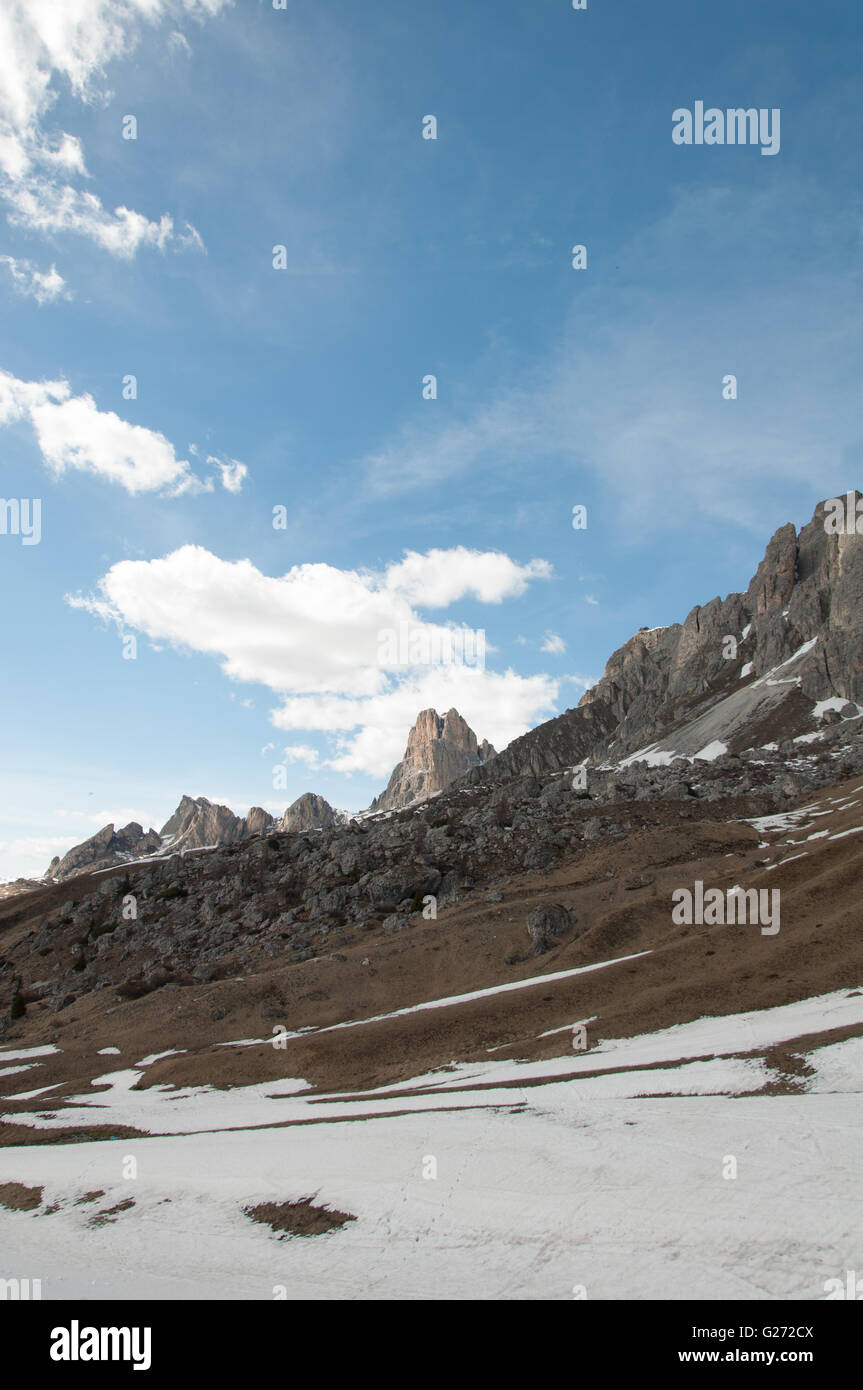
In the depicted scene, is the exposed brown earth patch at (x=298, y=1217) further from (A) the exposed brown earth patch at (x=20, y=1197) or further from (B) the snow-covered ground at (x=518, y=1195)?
(A) the exposed brown earth patch at (x=20, y=1197)

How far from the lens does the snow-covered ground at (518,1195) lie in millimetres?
12562

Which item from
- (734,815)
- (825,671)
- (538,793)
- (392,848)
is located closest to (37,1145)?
(392,848)

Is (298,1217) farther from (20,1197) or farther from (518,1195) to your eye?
(20,1197)

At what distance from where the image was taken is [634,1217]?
558 inches

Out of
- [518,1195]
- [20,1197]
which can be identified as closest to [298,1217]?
[518,1195]

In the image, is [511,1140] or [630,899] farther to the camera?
[630,899]

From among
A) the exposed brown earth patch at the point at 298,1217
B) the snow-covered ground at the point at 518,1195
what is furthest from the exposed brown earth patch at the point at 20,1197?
the exposed brown earth patch at the point at 298,1217

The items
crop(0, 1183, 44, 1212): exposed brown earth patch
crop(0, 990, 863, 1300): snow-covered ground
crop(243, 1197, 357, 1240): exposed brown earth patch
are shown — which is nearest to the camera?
crop(0, 990, 863, 1300): snow-covered ground

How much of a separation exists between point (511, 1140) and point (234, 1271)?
8865 mm

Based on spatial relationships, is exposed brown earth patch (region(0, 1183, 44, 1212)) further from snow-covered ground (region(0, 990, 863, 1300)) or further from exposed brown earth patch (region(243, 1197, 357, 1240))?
exposed brown earth patch (region(243, 1197, 357, 1240))

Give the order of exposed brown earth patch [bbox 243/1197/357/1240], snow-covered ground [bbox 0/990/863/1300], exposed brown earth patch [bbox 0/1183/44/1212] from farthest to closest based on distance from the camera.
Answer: exposed brown earth patch [bbox 0/1183/44/1212], exposed brown earth patch [bbox 243/1197/357/1240], snow-covered ground [bbox 0/990/863/1300]

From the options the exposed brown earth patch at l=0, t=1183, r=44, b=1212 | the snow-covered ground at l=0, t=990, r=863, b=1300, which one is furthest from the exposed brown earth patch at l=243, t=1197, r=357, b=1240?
the exposed brown earth patch at l=0, t=1183, r=44, b=1212

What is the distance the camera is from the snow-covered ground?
12.6 m

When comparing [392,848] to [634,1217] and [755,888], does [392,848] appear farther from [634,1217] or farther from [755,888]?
[634,1217]
